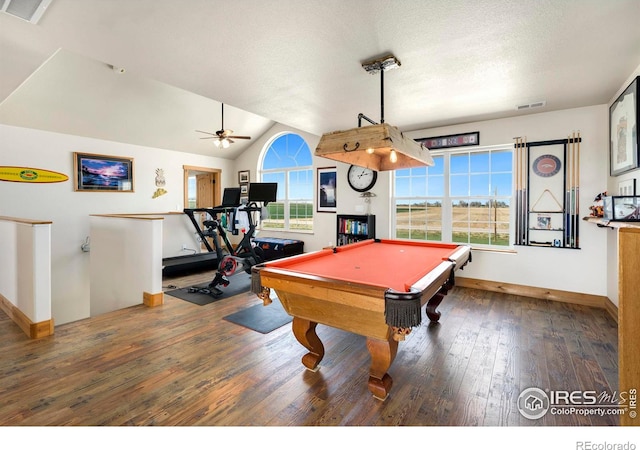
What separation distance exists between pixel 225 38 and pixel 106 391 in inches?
107

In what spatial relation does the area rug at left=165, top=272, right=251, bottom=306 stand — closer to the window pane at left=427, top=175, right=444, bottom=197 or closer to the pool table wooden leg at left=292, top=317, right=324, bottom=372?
the pool table wooden leg at left=292, top=317, right=324, bottom=372

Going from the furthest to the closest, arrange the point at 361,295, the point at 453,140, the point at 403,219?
the point at 403,219 → the point at 453,140 → the point at 361,295

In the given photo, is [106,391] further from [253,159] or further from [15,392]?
[253,159]

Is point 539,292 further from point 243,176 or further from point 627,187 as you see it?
point 243,176

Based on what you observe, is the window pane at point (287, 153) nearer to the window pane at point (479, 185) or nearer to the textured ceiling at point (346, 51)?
the textured ceiling at point (346, 51)

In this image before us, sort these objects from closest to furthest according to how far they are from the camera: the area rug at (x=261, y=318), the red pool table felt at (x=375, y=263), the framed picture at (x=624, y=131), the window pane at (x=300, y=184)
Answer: the red pool table felt at (x=375, y=263), the framed picture at (x=624, y=131), the area rug at (x=261, y=318), the window pane at (x=300, y=184)

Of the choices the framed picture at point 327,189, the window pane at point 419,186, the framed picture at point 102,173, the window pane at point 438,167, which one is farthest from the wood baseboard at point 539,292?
the framed picture at point 102,173

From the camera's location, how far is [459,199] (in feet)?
15.6

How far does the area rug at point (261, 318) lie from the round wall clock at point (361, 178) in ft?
9.46

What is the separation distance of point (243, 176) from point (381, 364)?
6826mm

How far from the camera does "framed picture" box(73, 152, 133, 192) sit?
5426mm

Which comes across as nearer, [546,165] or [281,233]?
[546,165]

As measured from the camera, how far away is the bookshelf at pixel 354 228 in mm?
5383

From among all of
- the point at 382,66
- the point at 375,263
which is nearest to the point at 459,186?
the point at 382,66
